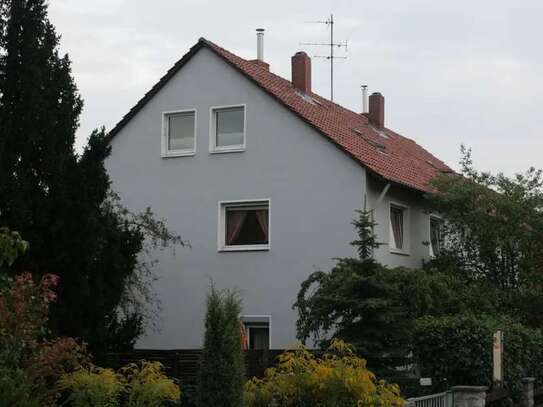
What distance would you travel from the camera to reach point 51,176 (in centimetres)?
1437

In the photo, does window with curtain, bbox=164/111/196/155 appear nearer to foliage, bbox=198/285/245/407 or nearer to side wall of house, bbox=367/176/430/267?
side wall of house, bbox=367/176/430/267

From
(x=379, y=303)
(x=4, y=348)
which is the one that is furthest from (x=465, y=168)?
(x=4, y=348)

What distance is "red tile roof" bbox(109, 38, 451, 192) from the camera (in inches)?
898

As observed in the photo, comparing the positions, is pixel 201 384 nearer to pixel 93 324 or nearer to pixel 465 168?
pixel 93 324

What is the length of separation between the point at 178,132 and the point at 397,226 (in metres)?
6.19

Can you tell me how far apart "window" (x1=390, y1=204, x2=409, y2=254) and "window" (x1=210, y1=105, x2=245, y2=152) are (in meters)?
4.28

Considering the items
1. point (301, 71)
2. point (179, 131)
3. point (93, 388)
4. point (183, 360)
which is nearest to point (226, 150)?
point (179, 131)

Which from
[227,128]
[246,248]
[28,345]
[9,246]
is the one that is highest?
[227,128]

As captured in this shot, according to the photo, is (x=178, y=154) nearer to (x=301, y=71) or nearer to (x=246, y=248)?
(x=246, y=248)

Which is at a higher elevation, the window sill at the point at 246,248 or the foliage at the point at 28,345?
the window sill at the point at 246,248

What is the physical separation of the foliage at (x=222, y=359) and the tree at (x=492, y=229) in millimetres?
12553

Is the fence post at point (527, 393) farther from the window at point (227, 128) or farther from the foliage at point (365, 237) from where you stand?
the window at point (227, 128)

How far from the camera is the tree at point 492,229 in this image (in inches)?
916

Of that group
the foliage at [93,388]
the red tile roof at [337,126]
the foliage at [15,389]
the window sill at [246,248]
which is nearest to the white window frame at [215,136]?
the red tile roof at [337,126]
